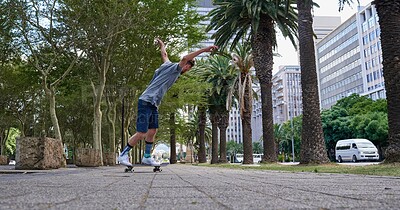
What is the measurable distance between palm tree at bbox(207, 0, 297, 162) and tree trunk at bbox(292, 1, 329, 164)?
5.39 meters

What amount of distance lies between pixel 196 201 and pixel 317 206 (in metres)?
0.78

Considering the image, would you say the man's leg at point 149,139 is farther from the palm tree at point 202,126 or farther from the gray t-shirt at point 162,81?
the palm tree at point 202,126

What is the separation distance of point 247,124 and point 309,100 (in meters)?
11.5

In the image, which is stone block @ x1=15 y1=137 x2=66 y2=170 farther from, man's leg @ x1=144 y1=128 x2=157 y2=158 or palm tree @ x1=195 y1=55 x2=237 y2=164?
palm tree @ x1=195 y1=55 x2=237 y2=164

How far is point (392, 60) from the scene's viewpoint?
11094mm

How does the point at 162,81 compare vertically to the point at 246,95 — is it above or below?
below

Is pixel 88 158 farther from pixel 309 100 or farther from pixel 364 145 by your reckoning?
pixel 364 145

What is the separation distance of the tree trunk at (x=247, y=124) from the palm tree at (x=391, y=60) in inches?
585

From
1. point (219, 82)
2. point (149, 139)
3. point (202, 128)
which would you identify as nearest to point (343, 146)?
point (202, 128)

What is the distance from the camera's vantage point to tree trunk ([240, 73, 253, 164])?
1013 inches

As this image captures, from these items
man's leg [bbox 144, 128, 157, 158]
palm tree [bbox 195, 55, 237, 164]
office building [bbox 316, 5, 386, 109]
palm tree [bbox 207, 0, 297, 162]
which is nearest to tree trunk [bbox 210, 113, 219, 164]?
palm tree [bbox 195, 55, 237, 164]

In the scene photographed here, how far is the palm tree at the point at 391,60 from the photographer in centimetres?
1097

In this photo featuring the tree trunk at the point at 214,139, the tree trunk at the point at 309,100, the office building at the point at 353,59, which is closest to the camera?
the tree trunk at the point at 309,100

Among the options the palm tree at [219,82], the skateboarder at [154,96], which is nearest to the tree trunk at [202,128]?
the palm tree at [219,82]
